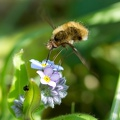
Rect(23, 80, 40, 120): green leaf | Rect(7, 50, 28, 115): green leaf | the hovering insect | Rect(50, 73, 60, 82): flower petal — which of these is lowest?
Rect(23, 80, 40, 120): green leaf

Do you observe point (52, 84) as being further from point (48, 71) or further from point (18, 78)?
point (18, 78)

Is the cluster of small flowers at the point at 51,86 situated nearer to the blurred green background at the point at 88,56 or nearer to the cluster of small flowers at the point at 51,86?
the cluster of small flowers at the point at 51,86

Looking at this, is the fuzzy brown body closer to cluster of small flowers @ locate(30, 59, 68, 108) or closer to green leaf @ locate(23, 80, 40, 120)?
cluster of small flowers @ locate(30, 59, 68, 108)

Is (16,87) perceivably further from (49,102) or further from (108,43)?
(108,43)

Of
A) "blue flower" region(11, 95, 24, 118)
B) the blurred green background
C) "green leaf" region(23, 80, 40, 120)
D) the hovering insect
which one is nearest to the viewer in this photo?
"green leaf" region(23, 80, 40, 120)

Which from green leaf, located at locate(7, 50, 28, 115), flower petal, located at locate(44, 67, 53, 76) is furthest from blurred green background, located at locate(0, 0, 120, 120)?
flower petal, located at locate(44, 67, 53, 76)
